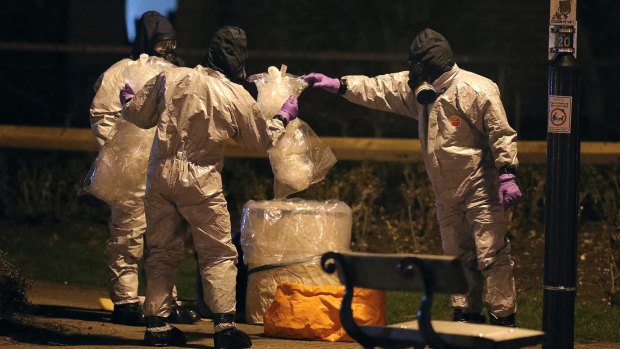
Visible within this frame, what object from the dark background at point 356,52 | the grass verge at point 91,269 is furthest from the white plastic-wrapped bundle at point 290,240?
the dark background at point 356,52

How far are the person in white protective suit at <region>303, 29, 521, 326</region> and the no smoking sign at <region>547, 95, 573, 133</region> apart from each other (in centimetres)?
72

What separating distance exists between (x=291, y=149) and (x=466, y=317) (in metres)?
1.54

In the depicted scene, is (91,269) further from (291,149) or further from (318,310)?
(318,310)

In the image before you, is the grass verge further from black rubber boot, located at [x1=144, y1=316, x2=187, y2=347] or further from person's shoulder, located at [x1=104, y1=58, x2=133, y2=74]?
person's shoulder, located at [x1=104, y1=58, x2=133, y2=74]

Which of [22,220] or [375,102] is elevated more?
[375,102]

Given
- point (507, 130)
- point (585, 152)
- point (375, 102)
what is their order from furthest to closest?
point (585, 152), point (375, 102), point (507, 130)

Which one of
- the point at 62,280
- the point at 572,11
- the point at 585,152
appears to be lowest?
the point at 62,280

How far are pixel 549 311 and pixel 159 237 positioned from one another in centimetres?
230

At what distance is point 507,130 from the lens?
327 inches

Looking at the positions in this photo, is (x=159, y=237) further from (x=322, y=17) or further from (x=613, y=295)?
(x=322, y=17)

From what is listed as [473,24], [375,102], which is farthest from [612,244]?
[473,24]

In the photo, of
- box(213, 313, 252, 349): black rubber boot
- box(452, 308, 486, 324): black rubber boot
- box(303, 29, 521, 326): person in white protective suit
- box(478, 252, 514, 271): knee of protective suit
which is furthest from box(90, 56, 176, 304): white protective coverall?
box(478, 252, 514, 271): knee of protective suit

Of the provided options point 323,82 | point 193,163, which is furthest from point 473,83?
point 193,163

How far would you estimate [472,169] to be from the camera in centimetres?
848
